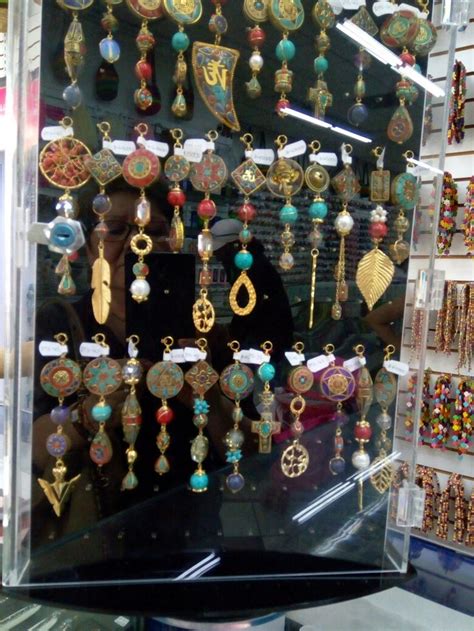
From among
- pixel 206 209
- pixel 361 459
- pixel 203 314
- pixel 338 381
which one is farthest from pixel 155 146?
pixel 361 459

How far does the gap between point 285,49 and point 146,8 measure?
0.32 meters

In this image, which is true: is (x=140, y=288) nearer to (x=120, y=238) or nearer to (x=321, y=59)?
(x=120, y=238)

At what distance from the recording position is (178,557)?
1.25m

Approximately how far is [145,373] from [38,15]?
79 centimetres

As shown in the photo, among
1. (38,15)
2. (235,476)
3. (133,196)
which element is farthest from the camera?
(235,476)

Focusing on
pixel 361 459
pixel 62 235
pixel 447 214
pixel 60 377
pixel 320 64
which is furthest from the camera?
pixel 447 214

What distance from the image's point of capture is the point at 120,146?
3.76ft

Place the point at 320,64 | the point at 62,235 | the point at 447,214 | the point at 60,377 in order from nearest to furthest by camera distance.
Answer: the point at 62,235
the point at 60,377
the point at 320,64
the point at 447,214

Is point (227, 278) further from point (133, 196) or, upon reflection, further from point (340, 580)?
point (340, 580)

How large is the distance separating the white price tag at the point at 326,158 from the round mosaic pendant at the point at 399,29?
296 millimetres

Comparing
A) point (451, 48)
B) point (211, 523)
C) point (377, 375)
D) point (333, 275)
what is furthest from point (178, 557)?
point (451, 48)

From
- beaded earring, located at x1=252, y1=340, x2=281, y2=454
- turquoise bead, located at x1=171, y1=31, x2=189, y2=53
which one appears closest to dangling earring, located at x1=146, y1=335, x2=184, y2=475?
beaded earring, located at x1=252, y1=340, x2=281, y2=454

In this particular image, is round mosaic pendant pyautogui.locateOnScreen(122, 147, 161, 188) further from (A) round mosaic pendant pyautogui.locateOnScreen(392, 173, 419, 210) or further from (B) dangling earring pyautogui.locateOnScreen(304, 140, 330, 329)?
(A) round mosaic pendant pyautogui.locateOnScreen(392, 173, 419, 210)

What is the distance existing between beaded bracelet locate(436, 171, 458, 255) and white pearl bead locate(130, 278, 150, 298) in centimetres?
125
